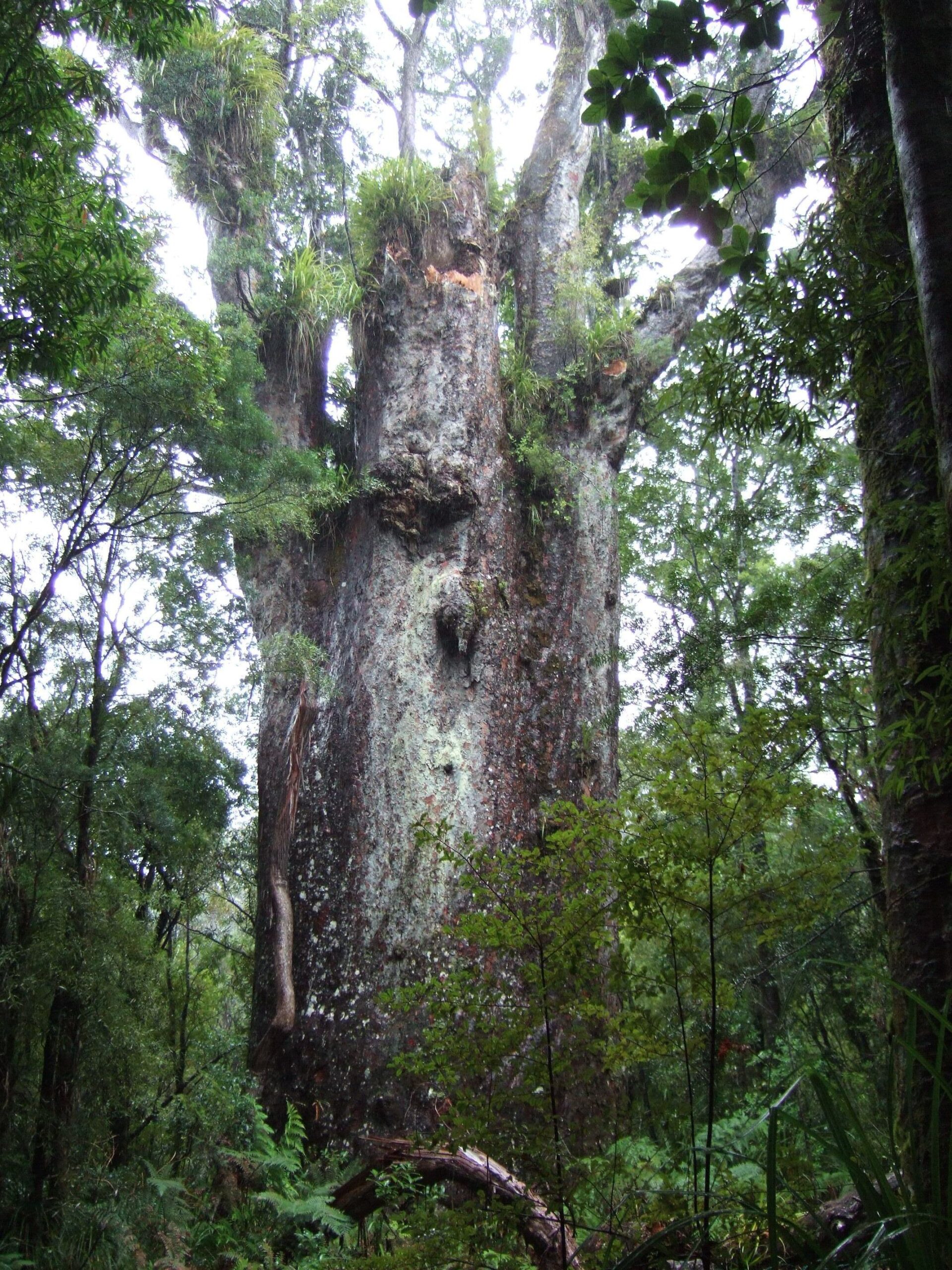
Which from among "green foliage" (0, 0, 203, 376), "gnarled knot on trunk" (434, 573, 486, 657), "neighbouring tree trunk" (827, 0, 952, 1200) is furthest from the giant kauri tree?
"neighbouring tree trunk" (827, 0, 952, 1200)

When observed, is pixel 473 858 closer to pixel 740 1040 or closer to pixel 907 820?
pixel 907 820

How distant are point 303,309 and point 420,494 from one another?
8.16ft

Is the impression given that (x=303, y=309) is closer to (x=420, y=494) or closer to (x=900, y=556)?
(x=420, y=494)

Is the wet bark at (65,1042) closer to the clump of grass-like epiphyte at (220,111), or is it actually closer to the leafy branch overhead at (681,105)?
the clump of grass-like epiphyte at (220,111)

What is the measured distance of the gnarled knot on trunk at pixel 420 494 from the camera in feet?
22.2

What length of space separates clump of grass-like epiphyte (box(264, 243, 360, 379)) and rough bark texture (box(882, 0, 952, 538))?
655 centimetres

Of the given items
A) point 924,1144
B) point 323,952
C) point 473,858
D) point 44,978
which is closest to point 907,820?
point 924,1144

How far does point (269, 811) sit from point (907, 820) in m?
5.18

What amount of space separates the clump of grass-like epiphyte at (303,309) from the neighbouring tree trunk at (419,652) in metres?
0.33

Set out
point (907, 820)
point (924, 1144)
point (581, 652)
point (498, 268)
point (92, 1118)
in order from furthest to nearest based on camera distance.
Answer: point (498, 268) → point (581, 652) → point (92, 1118) → point (907, 820) → point (924, 1144)

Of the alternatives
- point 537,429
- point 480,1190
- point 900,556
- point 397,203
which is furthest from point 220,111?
point 480,1190

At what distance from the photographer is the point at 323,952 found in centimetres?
561

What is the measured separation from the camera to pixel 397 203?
784 centimetres

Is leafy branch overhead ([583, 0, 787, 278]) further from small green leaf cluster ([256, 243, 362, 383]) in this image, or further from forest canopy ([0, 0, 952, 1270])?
small green leaf cluster ([256, 243, 362, 383])
